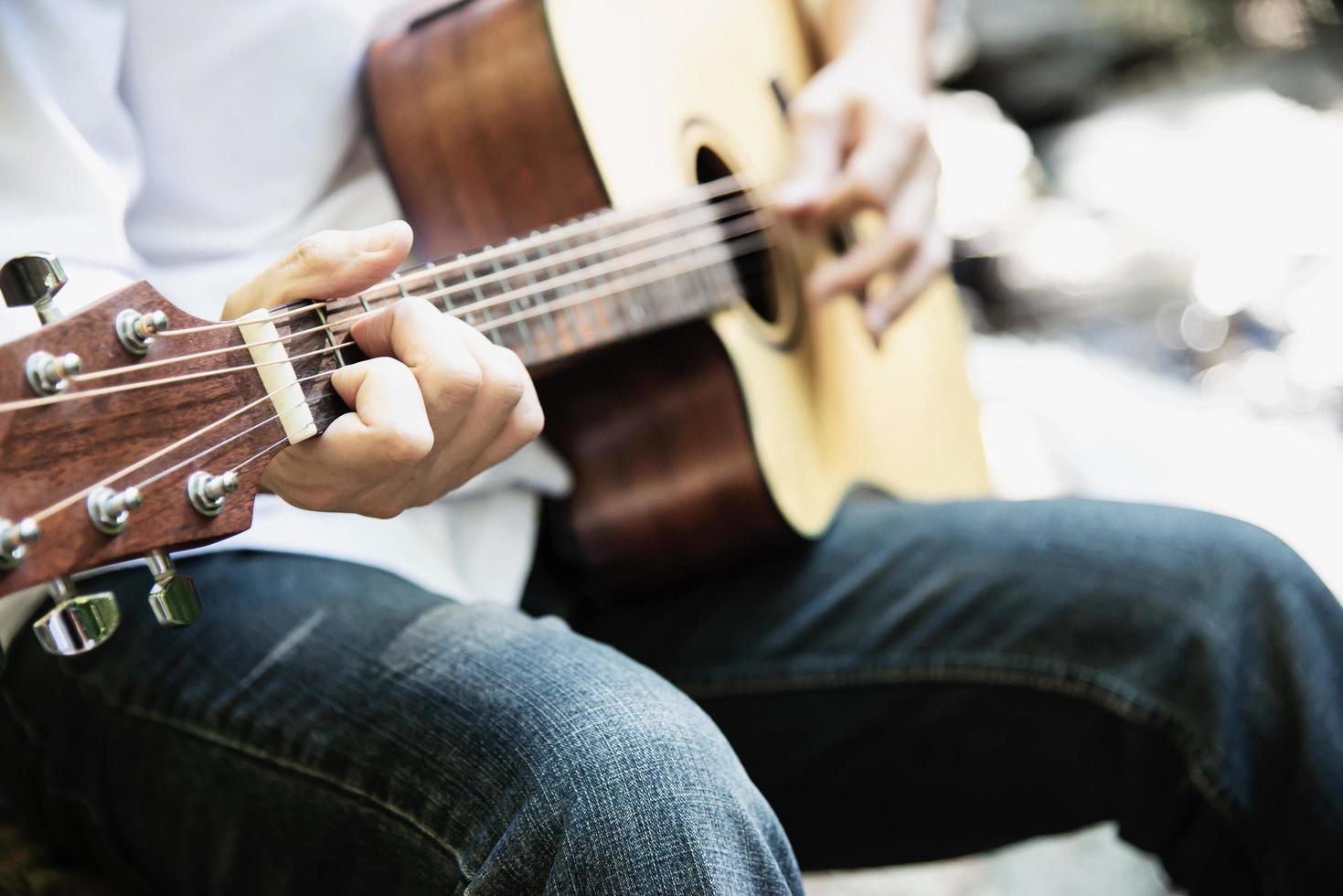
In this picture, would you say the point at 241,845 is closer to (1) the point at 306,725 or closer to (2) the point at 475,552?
(1) the point at 306,725

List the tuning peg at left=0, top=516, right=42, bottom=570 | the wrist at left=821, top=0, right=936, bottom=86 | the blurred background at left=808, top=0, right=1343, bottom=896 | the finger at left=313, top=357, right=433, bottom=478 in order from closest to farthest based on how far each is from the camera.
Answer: the tuning peg at left=0, top=516, right=42, bottom=570 → the finger at left=313, top=357, right=433, bottom=478 → the wrist at left=821, top=0, right=936, bottom=86 → the blurred background at left=808, top=0, right=1343, bottom=896

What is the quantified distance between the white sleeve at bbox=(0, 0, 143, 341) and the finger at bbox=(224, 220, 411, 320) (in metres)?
0.16

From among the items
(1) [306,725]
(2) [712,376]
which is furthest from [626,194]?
A: (1) [306,725]

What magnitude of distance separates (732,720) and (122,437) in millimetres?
589

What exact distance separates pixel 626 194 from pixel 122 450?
50 cm

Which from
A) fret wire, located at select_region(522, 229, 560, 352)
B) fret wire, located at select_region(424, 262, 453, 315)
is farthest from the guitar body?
fret wire, located at select_region(424, 262, 453, 315)

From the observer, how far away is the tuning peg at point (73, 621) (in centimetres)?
48

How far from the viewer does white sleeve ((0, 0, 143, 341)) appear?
687 mm

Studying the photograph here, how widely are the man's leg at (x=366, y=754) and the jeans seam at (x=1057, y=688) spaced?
0.27 metres

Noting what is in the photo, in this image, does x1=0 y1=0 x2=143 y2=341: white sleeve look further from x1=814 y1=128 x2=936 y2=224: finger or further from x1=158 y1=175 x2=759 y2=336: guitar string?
x1=814 y1=128 x2=936 y2=224: finger

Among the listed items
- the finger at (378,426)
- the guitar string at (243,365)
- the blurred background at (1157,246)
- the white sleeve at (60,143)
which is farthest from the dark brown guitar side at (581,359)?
the blurred background at (1157,246)

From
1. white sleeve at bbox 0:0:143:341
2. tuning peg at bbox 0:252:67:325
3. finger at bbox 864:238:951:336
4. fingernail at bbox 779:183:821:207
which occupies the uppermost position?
white sleeve at bbox 0:0:143:341

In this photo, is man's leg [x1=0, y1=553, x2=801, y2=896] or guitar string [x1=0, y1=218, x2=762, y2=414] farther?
man's leg [x1=0, y1=553, x2=801, y2=896]

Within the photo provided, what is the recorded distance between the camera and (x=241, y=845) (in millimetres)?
681
